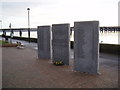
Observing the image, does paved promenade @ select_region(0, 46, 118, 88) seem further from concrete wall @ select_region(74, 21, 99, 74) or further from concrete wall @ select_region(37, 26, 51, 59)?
concrete wall @ select_region(37, 26, 51, 59)

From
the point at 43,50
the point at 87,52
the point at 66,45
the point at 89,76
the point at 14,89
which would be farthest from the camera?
the point at 43,50

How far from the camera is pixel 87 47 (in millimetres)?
10867

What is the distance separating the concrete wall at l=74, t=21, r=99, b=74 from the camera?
10531 mm

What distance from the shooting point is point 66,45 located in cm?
1320

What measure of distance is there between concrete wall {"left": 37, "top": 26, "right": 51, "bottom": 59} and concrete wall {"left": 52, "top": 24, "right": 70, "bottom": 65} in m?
1.76

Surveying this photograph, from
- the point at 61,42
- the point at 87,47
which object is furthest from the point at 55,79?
the point at 61,42

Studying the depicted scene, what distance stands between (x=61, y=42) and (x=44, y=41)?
295cm

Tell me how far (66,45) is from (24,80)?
5.08m

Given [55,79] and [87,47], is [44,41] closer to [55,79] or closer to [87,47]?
[87,47]

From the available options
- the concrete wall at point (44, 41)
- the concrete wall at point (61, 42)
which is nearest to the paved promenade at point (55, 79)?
the concrete wall at point (61, 42)

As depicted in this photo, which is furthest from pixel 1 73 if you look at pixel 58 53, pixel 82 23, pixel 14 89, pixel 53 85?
pixel 82 23

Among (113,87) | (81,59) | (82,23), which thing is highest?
(82,23)

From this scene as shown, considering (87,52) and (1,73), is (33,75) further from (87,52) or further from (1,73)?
(87,52)

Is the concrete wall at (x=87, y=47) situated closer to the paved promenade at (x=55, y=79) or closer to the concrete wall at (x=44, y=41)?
the paved promenade at (x=55, y=79)
